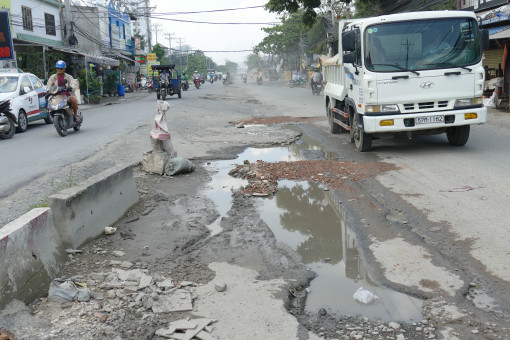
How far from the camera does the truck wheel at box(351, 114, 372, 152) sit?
9375mm

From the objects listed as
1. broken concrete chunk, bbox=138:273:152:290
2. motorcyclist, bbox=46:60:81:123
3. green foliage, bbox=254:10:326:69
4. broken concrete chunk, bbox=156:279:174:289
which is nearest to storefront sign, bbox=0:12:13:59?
motorcyclist, bbox=46:60:81:123

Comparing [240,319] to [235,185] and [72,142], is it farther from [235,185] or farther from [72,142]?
[72,142]

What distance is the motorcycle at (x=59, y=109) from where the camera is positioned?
40.8 ft

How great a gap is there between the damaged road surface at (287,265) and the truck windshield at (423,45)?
193 cm

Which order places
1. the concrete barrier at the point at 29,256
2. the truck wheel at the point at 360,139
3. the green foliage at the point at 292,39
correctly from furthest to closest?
1. the green foliage at the point at 292,39
2. the truck wheel at the point at 360,139
3. the concrete barrier at the point at 29,256

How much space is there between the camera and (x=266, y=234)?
5227 millimetres

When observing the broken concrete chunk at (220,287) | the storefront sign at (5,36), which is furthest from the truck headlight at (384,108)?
the storefront sign at (5,36)

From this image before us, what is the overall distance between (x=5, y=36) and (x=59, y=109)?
11.7m

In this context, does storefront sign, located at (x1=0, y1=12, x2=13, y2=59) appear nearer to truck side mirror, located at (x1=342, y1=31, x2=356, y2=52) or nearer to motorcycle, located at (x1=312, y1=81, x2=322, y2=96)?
truck side mirror, located at (x1=342, y1=31, x2=356, y2=52)

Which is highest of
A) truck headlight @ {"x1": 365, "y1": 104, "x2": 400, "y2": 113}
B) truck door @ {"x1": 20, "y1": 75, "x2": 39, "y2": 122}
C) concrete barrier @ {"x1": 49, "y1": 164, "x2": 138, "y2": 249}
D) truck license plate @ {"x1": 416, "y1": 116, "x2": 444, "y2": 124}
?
truck door @ {"x1": 20, "y1": 75, "x2": 39, "y2": 122}

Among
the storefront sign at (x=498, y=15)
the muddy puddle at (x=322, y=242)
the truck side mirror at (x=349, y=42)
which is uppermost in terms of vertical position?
the storefront sign at (x=498, y=15)

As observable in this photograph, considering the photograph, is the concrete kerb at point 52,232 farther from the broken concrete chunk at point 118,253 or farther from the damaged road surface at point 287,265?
the broken concrete chunk at point 118,253

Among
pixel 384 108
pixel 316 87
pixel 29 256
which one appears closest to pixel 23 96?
pixel 384 108

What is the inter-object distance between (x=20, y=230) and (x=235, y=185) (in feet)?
13.6
